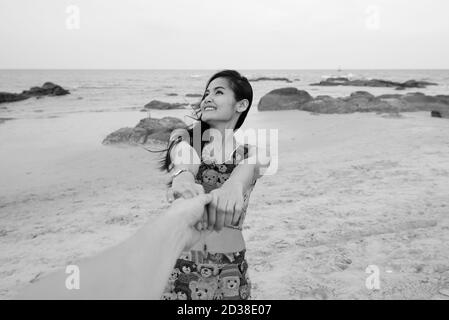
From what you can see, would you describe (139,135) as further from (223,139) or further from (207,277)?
(207,277)

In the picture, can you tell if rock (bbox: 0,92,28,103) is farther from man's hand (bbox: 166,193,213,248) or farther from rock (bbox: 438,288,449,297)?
rock (bbox: 438,288,449,297)

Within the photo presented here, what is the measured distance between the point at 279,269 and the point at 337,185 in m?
3.03

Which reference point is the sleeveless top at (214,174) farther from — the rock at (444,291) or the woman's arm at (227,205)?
the rock at (444,291)

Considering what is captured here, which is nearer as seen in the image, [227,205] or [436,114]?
[227,205]

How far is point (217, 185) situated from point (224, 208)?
0.49m

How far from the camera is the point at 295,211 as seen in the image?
5.25 metres

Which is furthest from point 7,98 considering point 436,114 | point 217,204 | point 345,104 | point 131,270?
point 131,270

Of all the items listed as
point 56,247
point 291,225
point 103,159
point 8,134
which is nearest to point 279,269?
point 291,225

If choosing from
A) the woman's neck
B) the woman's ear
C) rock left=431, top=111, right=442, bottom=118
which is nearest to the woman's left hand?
the woman's neck

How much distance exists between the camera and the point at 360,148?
9.26 m

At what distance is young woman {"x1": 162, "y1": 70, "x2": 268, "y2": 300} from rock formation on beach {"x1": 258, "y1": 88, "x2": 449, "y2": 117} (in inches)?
570

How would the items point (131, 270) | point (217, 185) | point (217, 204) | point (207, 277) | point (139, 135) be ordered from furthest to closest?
1. point (139, 135)
2. point (217, 185)
3. point (207, 277)
4. point (217, 204)
5. point (131, 270)

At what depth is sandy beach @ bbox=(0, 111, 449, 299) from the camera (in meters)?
3.59

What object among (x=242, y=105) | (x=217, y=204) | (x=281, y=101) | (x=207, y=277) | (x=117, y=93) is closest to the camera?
(x=217, y=204)
